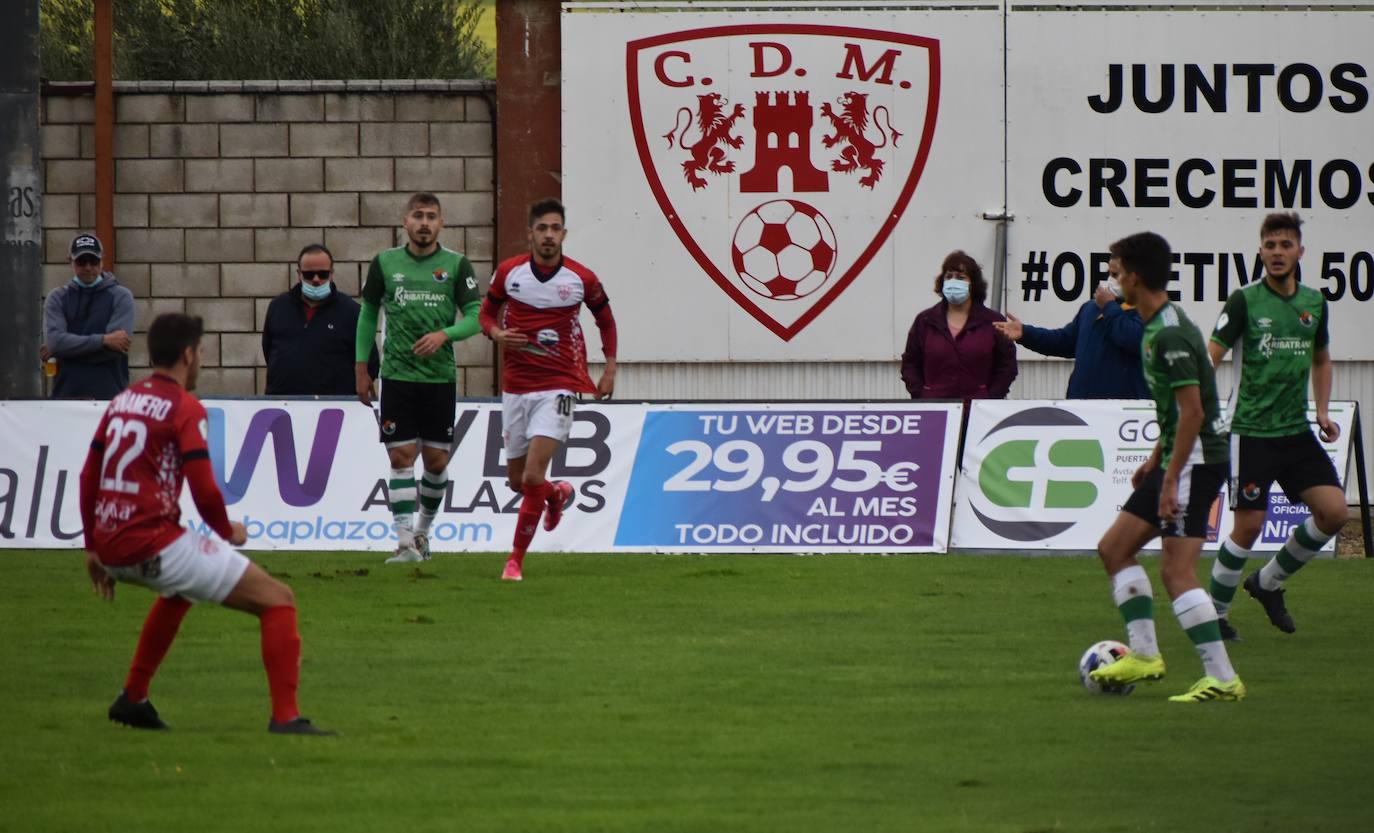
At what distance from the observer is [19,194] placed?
17.5 meters

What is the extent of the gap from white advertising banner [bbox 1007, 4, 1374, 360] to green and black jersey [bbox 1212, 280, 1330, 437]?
790cm

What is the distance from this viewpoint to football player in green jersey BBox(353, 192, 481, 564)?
533 inches

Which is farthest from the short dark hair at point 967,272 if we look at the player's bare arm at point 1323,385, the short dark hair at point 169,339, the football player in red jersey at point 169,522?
the football player in red jersey at point 169,522

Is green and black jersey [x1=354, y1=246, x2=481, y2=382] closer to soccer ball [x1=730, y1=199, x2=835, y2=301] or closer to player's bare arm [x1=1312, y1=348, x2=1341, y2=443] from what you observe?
soccer ball [x1=730, y1=199, x2=835, y2=301]

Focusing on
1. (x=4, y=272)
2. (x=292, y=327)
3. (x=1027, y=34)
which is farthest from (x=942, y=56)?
(x=4, y=272)

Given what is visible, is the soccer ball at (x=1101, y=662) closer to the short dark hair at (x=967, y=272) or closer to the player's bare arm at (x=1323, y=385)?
the player's bare arm at (x=1323, y=385)

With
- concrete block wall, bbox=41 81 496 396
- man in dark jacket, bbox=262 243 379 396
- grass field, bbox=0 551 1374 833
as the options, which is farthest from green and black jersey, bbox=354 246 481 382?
concrete block wall, bbox=41 81 496 396

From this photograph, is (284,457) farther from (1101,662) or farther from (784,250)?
(1101,662)

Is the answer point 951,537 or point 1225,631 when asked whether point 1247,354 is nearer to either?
point 1225,631

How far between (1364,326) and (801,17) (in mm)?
5802

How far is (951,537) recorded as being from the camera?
15.1 metres

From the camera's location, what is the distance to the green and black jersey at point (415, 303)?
13539mm

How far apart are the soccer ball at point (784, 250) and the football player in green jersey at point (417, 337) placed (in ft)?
16.7

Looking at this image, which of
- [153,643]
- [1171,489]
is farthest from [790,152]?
[153,643]
